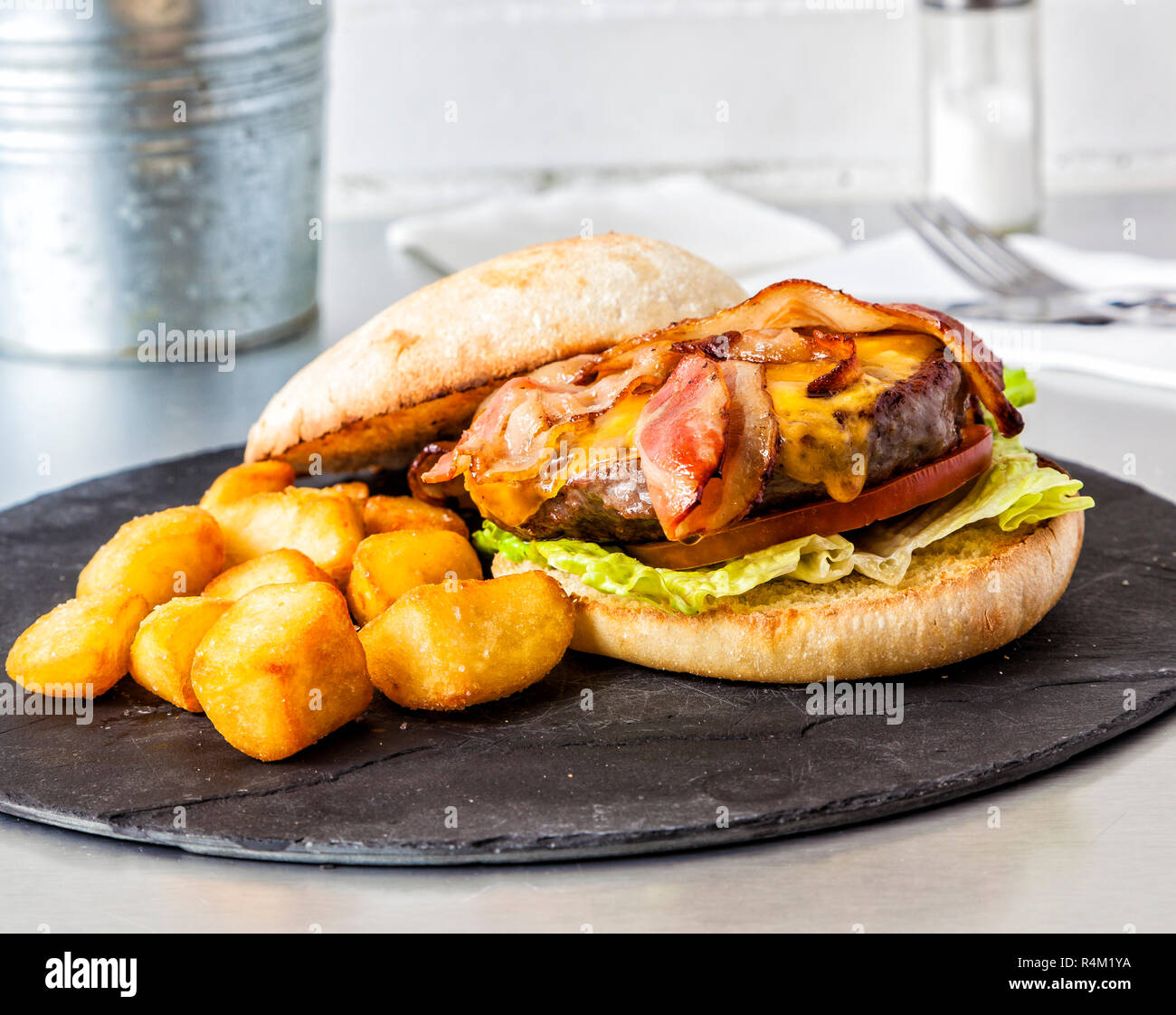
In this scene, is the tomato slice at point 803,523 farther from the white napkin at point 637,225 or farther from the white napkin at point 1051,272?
the white napkin at point 637,225

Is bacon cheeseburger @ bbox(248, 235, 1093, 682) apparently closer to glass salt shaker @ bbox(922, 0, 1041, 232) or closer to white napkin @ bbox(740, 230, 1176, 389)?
white napkin @ bbox(740, 230, 1176, 389)

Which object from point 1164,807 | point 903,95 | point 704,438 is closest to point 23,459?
point 704,438

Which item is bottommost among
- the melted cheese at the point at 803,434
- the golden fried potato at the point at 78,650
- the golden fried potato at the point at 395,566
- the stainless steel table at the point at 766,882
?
the stainless steel table at the point at 766,882

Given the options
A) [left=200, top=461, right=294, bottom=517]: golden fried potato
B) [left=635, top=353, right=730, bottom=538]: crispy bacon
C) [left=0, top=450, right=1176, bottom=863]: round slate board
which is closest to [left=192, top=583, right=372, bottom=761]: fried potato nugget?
[left=0, top=450, right=1176, bottom=863]: round slate board

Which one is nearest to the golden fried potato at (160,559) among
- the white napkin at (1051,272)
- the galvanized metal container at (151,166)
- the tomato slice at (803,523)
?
the tomato slice at (803,523)

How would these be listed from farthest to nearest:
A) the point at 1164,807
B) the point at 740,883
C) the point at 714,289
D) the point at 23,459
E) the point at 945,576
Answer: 1. the point at 23,459
2. the point at 714,289
3. the point at 945,576
4. the point at 1164,807
5. the point at 740,883

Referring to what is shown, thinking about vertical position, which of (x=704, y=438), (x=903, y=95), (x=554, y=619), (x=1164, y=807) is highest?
(x=903, y=95)

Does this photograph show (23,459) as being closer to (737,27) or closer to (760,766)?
(760,766)
